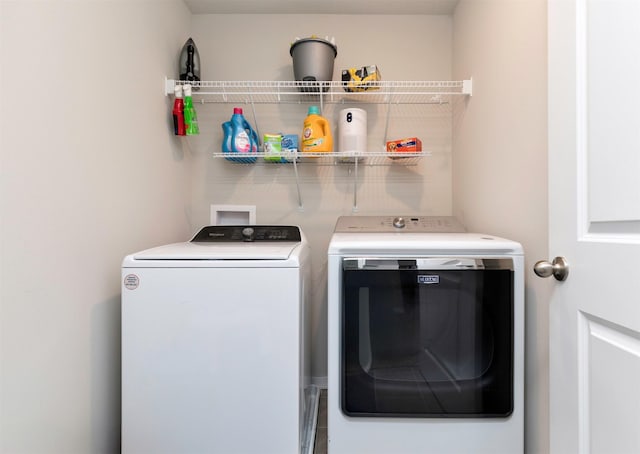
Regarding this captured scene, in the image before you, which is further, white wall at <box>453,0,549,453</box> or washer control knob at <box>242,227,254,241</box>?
washer control knob at <box>242,227,254,241</box>

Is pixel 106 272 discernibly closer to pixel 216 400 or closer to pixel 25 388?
pixel 25 388

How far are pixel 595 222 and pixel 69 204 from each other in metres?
1.51

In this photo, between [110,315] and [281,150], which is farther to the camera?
[281,150]

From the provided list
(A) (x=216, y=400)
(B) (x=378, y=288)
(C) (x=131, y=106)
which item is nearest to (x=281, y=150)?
(C) (x=131, y=106)

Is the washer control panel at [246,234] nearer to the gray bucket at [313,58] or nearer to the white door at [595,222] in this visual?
the gray bucket at [313,58]

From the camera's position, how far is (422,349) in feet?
4.05

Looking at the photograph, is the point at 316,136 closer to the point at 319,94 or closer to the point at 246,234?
the point at 319,94

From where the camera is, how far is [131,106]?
1426 millimetres

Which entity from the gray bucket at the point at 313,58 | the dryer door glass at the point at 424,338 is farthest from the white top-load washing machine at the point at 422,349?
the gray bucket at the point at 313,58

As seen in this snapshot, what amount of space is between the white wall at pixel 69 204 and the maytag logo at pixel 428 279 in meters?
1.18

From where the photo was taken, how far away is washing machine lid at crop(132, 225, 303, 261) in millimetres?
1200

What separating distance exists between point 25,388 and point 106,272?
1.42 feet

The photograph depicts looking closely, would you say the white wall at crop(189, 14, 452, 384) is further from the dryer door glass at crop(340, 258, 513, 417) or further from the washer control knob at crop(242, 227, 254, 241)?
the dryer door glass at crop(340, 258, 513, 417)

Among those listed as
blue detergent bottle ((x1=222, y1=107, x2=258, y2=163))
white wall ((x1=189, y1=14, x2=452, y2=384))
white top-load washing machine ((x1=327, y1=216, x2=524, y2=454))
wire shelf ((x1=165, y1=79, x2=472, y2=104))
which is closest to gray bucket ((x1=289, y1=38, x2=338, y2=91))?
wire shelf ((x1=165, y1=79, x2=472, y2=104))
